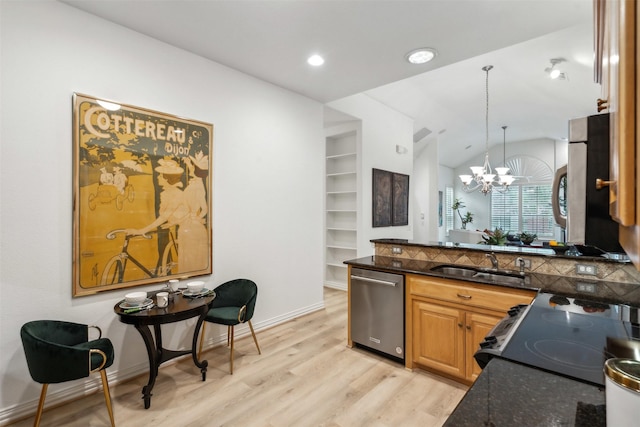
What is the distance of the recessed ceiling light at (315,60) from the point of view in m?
3.15

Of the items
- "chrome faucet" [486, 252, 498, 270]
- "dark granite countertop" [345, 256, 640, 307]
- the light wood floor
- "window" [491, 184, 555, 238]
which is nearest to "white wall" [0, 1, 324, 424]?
the light wood floor

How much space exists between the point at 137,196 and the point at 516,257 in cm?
328

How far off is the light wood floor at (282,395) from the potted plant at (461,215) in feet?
30.7

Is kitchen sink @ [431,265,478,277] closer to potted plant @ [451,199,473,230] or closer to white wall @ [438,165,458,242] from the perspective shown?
white wall @ [438,165,458,242]

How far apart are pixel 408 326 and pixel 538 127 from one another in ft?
28.8

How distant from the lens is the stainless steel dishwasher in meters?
2.83

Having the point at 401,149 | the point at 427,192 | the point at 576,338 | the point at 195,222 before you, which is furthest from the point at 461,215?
the point at 576,338

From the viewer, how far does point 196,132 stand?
3.11 meters

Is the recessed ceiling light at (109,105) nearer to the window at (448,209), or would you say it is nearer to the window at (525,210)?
the window at (448,209)

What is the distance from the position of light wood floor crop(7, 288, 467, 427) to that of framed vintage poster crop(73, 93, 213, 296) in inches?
34.2

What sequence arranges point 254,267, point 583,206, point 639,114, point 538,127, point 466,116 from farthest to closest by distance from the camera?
point 538,127 < point 466,116 < point 254,267 < point 583,206 < point 639,114

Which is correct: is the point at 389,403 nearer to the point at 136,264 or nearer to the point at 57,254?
the point at 136,264

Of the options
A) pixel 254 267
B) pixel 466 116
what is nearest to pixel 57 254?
pixel 254 267

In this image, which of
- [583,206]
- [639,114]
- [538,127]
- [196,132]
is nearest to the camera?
[639,114]
